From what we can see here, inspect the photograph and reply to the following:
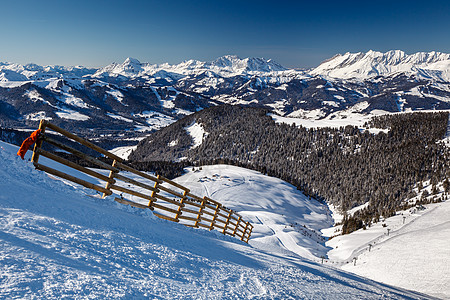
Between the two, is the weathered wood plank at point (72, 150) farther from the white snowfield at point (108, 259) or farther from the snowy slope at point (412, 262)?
the snowy slope at point (412, 262)

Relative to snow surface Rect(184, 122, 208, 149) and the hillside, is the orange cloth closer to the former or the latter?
the hillside

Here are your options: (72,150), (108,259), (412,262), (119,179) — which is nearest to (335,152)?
(412,262)

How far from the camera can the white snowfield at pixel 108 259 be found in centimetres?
379

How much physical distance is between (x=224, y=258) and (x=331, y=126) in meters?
131

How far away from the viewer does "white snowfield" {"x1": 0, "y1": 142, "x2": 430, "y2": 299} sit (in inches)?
149

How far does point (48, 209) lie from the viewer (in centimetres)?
586

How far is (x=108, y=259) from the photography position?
4727mm

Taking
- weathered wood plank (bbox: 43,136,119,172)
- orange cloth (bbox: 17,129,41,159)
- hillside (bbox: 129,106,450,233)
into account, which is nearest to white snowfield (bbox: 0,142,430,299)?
orange cloth (bbox: 17,129,41,159)

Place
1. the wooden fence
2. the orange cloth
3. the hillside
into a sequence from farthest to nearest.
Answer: the hillside
the wooden fence
the orange cloth

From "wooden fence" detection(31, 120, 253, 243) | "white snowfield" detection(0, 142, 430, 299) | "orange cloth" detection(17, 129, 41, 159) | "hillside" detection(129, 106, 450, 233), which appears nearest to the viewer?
"white snowfield" detection(0, 142, 430, 299)

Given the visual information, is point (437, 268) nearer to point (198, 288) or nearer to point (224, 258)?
point (224, 258)

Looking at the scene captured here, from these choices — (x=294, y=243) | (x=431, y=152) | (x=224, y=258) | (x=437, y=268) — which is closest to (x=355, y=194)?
(x=431, y=152)

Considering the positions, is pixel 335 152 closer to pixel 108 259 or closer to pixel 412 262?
pixel 412 262

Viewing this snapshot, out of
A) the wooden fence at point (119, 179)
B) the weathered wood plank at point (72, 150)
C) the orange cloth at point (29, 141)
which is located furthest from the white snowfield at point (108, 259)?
the weathered wood plank at point (72, 150)
